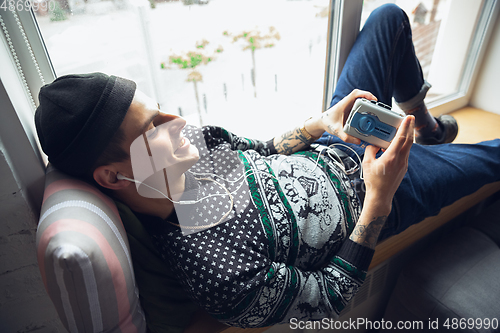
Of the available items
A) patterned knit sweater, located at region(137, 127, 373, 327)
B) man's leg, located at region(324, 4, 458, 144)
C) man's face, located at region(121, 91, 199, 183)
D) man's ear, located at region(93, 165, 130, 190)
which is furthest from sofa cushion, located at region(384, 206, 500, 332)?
man's ear, located at region(93, 165, 130, 190)

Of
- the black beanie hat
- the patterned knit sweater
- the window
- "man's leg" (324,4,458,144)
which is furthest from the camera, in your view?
the window

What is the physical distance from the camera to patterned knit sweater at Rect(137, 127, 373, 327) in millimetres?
696

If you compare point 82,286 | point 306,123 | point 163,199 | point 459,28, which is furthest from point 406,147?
point 459,28

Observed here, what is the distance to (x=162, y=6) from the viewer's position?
0.89m

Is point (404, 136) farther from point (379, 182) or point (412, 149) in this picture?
point (412, 149)

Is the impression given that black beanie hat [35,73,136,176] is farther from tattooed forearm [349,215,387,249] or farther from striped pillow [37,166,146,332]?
tattooed forearm [349,215,387,249]

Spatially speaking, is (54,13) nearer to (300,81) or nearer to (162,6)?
(162,6)

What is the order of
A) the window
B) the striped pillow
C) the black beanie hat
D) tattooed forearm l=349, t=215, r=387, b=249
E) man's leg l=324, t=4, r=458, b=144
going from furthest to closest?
the window, man's leg l=324, t=4, r=458, b=144, tattooed forearm l=349, t=215, r=387, b=249, the black beanie hat, the striped pillow

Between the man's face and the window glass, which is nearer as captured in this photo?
the man's face

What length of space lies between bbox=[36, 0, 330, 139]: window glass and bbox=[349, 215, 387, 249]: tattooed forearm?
641 millimetres

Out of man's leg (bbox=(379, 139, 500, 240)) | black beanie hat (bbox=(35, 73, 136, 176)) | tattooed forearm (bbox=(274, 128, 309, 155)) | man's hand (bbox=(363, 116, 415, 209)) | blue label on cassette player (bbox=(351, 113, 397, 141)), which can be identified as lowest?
man's leg (bbox=(379, 139, 500, 240))

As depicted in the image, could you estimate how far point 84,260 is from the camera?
0.47 meters

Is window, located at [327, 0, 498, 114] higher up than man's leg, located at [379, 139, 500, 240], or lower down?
higher up

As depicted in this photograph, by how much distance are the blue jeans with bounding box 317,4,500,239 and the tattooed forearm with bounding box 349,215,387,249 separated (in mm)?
157
